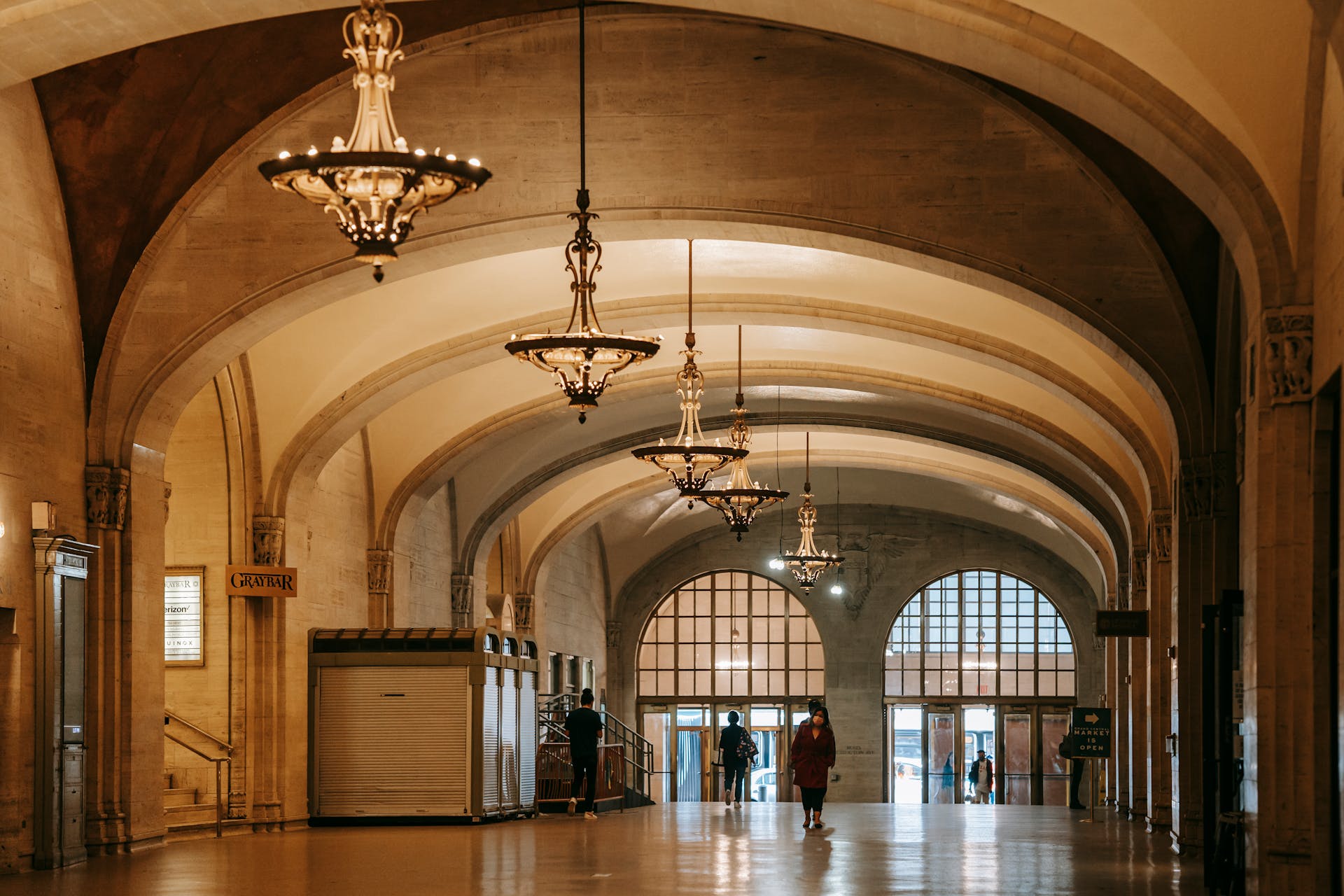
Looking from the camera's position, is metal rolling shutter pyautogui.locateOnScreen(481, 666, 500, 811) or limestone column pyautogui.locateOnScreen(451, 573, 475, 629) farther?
limestone column pyautogui.locateOnScreen(451, 573, 475, 629)

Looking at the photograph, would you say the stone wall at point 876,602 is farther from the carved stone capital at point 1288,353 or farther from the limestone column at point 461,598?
the carved stone capital at point 1288,353

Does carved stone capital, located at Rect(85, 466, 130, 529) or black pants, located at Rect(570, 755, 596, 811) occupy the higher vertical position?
carved stone capital, located at Rect(85, 466, 130, 529)

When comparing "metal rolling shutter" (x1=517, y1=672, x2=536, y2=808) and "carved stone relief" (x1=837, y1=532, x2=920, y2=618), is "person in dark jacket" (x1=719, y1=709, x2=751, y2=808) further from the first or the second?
"carved stone relief" (x1=837, y1=532, x2=920, y2=618)

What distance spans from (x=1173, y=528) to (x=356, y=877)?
6422 mm

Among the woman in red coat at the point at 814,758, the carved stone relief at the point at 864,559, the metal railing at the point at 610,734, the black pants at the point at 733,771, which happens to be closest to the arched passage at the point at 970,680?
the carved stone relief at the point at 864,559

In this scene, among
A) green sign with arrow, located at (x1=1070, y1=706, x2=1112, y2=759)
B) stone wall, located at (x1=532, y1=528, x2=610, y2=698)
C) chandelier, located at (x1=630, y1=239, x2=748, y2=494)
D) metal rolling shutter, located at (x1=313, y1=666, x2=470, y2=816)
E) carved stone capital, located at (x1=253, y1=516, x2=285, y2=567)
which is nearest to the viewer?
chandelier, located at (x1=630, y1=239, x2=748, y2=494)

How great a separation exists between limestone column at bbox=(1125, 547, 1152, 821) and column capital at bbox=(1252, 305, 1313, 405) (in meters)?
9.33

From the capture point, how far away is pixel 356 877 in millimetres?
10375

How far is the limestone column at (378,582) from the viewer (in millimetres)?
19391

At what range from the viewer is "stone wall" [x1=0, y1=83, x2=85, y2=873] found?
1130 centimetres

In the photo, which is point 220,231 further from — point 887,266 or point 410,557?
point 410,557

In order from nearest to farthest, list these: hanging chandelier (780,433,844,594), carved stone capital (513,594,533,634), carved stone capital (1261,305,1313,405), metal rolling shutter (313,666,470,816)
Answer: carved stone capital (1261,305,1313,405) < metal rolling shutter (313,666,470,816) < hanging chandelier (780,433,844,594) < carved stone capital (513,594,533,634)

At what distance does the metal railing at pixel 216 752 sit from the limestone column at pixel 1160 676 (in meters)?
8.54

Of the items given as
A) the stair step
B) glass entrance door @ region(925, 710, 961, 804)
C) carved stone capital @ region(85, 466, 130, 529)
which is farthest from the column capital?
glass entrance door @ region(925, 710, 961, 804)
